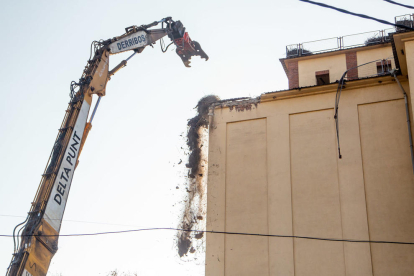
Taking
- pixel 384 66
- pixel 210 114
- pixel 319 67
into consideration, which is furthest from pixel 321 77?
pixel 210 114

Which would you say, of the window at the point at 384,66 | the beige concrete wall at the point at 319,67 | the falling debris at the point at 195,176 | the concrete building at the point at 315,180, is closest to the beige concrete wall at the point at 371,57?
the window at the point at 384,66

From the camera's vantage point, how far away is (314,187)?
1725cm

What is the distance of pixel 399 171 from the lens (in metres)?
16.2

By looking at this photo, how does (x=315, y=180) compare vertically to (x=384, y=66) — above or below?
below

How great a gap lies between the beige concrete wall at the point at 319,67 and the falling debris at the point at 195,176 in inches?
229

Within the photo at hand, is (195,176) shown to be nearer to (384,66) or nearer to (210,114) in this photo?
(210,114)

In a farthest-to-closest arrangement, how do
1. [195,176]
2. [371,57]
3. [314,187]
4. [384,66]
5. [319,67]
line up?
1. [319,67]
2. [371,57]
3. [384,66]
4. [195,176]
5. [314,187]

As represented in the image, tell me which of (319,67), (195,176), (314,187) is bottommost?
Result: (314,187)

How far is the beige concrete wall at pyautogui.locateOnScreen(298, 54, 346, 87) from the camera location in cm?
2403

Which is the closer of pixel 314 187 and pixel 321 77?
pixel 314 187

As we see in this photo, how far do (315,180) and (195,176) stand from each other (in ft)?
16.6

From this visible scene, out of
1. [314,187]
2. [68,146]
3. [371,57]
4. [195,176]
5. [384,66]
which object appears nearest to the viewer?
[68,146]

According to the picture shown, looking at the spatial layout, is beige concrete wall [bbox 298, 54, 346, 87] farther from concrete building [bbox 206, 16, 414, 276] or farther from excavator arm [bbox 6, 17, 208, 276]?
excavator arm [bbox 6, 17, 208, 276]

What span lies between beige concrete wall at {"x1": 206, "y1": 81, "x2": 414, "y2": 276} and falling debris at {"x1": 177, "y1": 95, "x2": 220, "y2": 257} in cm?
103
